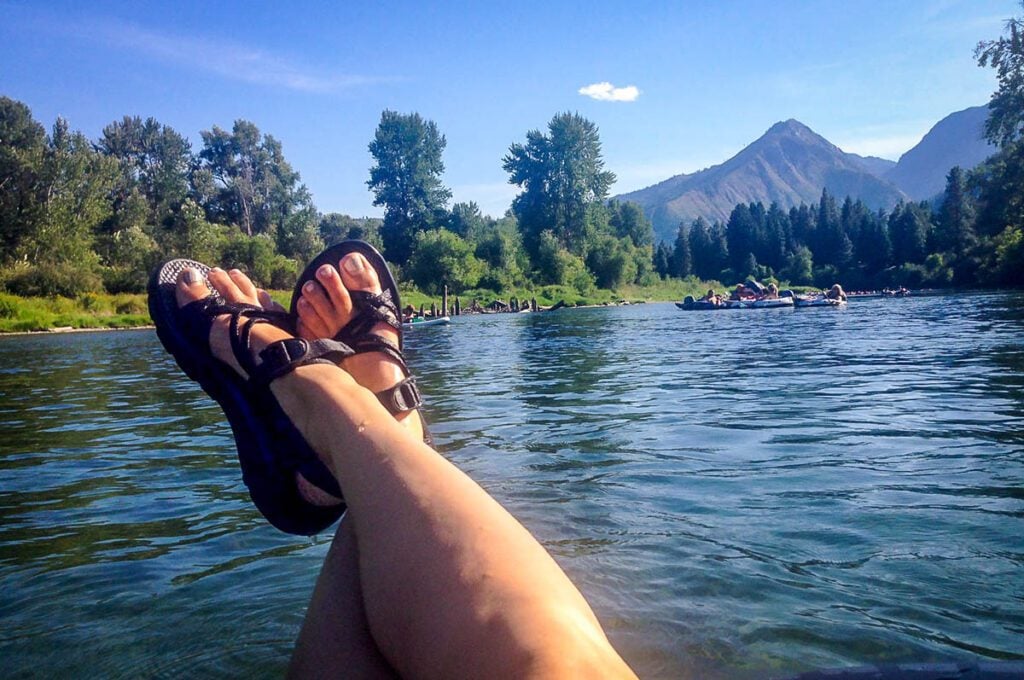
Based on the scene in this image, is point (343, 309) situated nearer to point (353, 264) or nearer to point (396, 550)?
point (353, 264)

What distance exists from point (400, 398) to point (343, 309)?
1.96ft

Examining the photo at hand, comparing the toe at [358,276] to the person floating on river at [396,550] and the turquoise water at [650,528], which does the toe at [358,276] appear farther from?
the turquoise water at [650,528]

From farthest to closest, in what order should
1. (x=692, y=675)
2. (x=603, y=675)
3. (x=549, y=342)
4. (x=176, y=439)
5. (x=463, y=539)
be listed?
(x=549, y=342), (x=176, y=439), (x=692, y=675), (x=463, y=539), (x=603, y=675)

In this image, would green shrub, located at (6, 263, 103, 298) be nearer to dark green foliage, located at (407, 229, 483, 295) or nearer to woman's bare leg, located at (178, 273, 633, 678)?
dark green foliage, located at (407, 229, 483, 295)

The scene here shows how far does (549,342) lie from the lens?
1234 cm

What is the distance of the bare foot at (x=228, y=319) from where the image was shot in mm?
1528

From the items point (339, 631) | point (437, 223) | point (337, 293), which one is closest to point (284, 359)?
point (339, 631)

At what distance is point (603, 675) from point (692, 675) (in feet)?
2.12

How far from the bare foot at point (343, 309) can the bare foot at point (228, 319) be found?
0.42 ft

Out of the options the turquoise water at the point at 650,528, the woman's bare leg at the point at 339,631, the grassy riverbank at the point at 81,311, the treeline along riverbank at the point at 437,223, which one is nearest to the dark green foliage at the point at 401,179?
the treeline along riverbank at the point at 437,223

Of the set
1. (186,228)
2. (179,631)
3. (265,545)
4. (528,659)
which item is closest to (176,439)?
(265,545)

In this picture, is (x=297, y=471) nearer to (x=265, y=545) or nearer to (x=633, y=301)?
(x=265, y=545)

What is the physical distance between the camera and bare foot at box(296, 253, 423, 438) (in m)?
1.87

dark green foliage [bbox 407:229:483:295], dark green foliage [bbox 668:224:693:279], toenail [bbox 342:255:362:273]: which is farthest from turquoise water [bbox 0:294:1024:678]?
dark green foliage [bbox 668:224:693:279]
